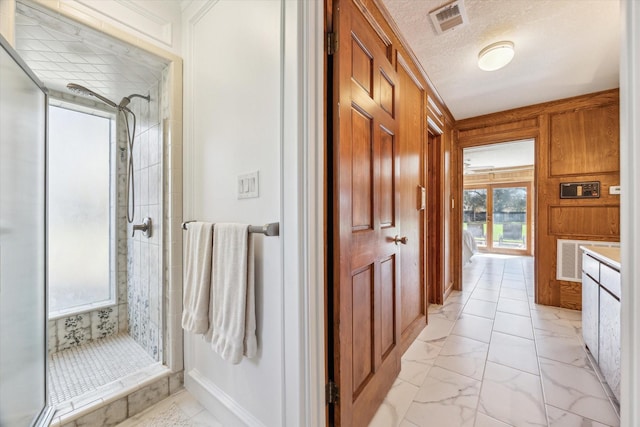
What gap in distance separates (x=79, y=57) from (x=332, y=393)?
244 centimetres

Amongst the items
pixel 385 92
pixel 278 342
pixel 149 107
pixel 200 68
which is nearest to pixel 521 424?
pixel 278 342

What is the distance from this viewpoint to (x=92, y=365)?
1.72 metres

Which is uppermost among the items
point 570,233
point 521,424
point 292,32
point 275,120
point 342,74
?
point 292,32

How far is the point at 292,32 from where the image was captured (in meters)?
0.97

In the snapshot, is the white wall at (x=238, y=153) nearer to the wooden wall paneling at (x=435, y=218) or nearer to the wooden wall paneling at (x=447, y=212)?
the wooden wall paneling at (x=435, y=218)

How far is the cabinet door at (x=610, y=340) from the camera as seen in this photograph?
138cm

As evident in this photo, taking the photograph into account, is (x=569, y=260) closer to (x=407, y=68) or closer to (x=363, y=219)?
(x=407, y=68)

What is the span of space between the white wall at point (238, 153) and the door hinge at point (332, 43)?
0.69 feet

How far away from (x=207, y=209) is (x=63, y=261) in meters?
1.64

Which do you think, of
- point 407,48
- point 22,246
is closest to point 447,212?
point 407,48

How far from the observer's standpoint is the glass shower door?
2.96ft

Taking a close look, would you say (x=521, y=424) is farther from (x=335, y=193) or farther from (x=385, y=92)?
(x=385, y=92)

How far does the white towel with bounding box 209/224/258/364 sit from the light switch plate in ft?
0.52

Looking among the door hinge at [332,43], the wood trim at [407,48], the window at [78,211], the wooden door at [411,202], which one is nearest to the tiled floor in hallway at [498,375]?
the wooden door at [411,202]
